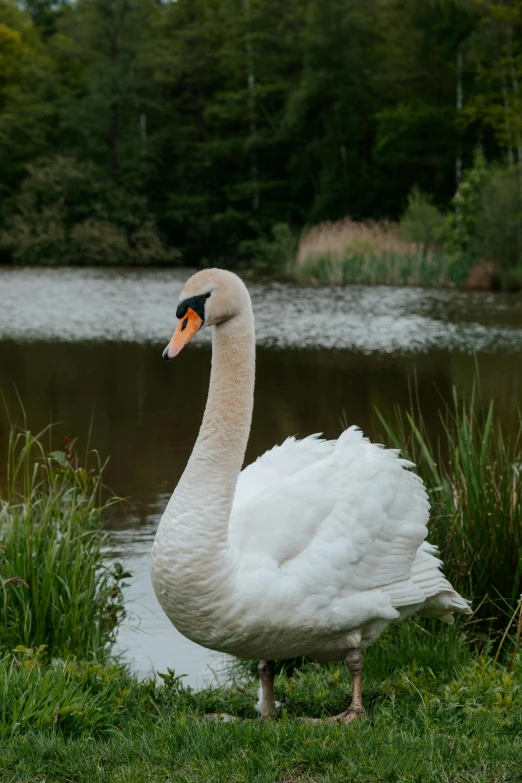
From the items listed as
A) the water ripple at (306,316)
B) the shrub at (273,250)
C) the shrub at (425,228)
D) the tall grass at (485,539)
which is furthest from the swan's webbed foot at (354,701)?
the shrub at (273,250)

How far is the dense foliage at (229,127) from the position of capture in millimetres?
43625

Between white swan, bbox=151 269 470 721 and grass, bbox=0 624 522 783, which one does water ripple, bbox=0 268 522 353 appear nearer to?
white swan, bbox=151 269 470 721

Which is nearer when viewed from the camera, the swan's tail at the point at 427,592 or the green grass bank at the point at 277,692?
the green grass bank at the point at 277,692

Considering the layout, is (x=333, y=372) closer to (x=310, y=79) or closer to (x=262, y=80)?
(x=310, y=79)

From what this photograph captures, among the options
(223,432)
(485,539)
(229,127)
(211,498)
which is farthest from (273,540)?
(229,127)

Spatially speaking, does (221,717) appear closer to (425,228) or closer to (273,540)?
(273,540)

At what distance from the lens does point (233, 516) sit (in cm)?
362

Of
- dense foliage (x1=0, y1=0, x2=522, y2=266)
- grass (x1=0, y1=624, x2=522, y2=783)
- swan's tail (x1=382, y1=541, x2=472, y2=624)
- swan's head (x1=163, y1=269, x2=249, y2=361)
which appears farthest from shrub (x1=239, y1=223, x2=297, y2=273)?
grass (x1=0, y1=624, x2=522, y2=783)

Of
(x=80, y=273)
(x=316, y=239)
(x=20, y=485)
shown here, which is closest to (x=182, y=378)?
(x=20, y=485)

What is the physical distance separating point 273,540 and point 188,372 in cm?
1115

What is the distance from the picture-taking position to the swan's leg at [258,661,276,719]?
3.65m

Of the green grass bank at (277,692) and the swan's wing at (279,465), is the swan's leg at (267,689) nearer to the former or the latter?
the green grass bank at (277,692)

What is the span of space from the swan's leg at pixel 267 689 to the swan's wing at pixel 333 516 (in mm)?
464

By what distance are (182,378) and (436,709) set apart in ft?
35.1
